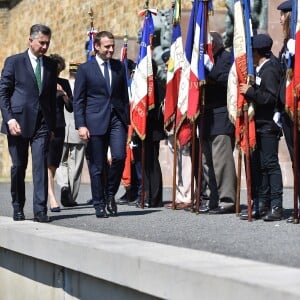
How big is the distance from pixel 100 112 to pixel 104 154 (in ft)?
1.39

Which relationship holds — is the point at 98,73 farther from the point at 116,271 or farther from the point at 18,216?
the point at 116,271

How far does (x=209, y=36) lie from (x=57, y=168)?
3200 mm

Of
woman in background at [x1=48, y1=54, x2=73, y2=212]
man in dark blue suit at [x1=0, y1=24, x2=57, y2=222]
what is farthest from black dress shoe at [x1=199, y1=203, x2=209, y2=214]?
woman in background at [x1=48, y1=54, x2=73, y2=212]

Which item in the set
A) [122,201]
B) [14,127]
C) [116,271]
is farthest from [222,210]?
[116,271]

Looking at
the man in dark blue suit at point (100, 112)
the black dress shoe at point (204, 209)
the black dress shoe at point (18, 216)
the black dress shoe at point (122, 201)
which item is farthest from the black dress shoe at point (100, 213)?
the black dress shoe at point (122, 201)

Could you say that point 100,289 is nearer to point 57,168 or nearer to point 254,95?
point 254,95

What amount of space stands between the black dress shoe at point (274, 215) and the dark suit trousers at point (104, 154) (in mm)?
1689

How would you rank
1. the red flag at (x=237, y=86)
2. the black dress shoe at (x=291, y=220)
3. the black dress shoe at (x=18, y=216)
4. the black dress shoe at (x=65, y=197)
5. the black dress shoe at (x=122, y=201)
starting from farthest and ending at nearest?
the black dress shoe at (x=122, y=201) → the black dress shoe at (x=65, y=197) → the black dress shoe at (x=18, y=216) → the red flag at (x=237, y=86) → the black dress shoe at (x=291, y=220)

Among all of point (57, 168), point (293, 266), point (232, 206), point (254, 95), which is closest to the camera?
point (293, 266)

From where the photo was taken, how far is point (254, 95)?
28.5 feet

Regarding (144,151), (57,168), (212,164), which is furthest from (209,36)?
(57,168)

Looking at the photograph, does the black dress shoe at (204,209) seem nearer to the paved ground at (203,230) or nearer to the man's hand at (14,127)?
the paved ground at (203,230)

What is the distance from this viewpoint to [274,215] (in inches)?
339

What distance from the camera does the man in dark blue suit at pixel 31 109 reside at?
9.16 metres
